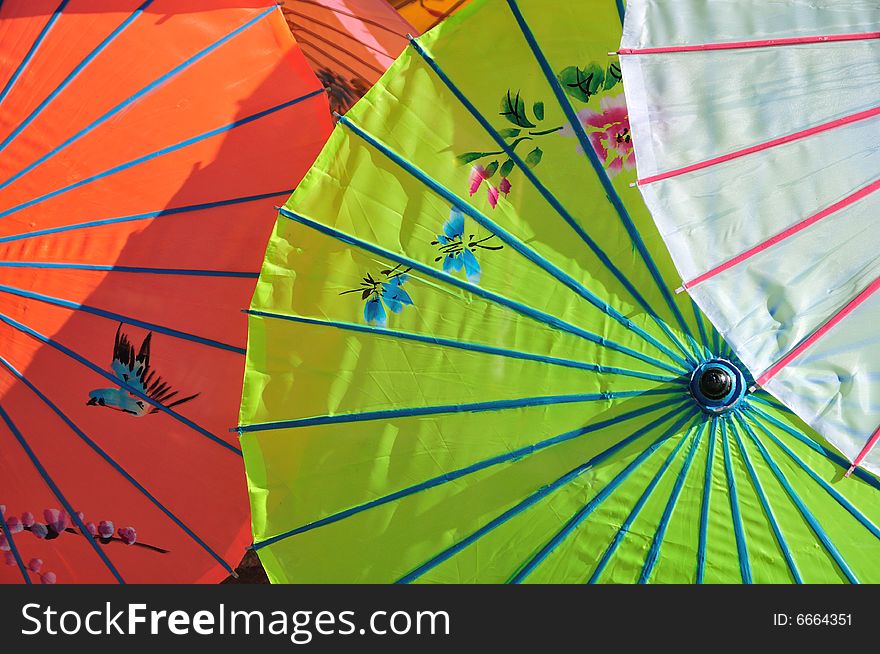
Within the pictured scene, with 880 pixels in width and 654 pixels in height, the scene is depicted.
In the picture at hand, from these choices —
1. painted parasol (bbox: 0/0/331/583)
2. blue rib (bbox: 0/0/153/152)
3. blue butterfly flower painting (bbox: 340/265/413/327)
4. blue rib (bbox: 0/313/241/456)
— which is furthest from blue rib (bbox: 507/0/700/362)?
blue rib (bbox: 0/313/241/456)

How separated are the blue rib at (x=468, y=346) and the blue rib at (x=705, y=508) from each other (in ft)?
0.53

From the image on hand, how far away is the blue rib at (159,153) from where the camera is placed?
10.8 feet

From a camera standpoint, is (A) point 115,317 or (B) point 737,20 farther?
Result: (A) point 115,317

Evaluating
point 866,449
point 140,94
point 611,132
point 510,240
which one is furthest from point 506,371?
point 140,94

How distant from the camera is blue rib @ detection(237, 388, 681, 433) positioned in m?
2.84

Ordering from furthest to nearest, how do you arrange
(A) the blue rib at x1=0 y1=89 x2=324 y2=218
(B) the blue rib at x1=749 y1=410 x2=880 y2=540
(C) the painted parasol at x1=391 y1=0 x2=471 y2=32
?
(C) the painted parasol at x1=391 y1=0 x2=471 y2=32
(A) the blue rib at x1=0 y1=89 x2=324 y2=218
(B) the blue rib at x1=749 y1=410 x2=880 y2=540

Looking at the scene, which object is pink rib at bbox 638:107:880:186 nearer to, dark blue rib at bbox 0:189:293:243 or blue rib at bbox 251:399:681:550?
blue rib at bbox 251:399:681:550

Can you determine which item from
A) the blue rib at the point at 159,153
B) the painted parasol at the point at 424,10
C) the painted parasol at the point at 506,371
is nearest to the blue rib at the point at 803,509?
the painted parasol at the point at 506,371

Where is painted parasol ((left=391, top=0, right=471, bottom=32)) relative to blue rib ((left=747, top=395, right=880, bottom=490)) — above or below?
above

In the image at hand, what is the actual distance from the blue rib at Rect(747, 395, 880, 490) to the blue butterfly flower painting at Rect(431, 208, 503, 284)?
0.84 metres

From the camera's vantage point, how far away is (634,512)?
2844 millimetres

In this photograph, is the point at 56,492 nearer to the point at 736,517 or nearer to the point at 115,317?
the point at 115,317

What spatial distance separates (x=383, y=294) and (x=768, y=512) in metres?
1.23

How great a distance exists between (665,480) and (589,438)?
0.23 m
